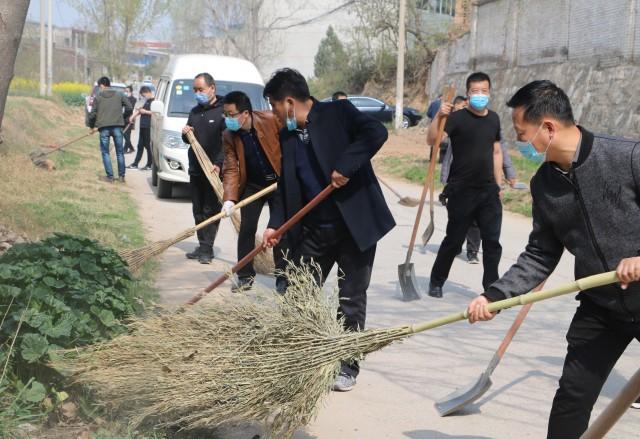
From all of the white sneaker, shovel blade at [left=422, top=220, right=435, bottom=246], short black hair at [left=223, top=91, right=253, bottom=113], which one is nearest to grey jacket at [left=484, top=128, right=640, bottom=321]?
the white sneaker

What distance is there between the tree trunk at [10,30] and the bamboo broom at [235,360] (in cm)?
202

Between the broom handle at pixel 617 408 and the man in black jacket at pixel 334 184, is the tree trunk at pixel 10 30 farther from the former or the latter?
the broom handle at pixel 617 408

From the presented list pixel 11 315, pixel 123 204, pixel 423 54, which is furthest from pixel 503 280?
pixel 423 54

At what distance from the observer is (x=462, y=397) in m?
4.84

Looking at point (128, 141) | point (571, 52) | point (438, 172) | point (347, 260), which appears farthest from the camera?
point (128, 141)

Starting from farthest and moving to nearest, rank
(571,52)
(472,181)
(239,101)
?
(571,52)
(472,181)
(239,101)

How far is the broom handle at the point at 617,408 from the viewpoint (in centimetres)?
298

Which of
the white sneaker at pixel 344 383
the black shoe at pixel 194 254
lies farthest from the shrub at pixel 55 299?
the black shoe at pixel 194 254

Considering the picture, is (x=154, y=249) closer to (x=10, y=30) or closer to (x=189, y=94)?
(x=10, y=30)

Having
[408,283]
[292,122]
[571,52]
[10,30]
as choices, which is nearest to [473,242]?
[408,283]

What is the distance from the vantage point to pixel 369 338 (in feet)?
12.2

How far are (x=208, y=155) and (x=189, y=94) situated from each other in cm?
562

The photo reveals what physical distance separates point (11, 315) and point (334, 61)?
45454 mm

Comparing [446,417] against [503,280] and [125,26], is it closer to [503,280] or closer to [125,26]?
[503,280]
